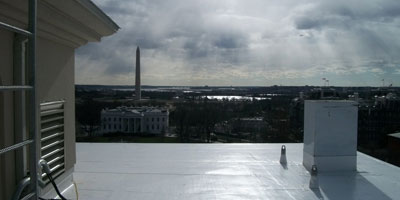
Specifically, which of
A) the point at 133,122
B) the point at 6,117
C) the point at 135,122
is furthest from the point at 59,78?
the point at 133,122

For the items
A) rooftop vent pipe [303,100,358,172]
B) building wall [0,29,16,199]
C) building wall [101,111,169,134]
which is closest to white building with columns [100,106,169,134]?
building wall [101,111,169,134]

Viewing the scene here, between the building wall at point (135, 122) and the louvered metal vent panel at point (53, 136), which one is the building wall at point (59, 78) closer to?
the louvered metal vent panel at point (53, 136)

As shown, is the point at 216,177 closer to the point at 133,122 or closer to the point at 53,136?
the point at 53,136

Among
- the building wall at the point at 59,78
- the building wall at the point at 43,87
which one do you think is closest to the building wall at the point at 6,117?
the building wall at the point at 43,87

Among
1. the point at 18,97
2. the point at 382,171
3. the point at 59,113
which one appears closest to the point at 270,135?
the point at 382,171

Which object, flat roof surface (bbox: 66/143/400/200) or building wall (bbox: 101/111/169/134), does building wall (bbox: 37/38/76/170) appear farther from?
building wall (bbox: 101/111/169/134)

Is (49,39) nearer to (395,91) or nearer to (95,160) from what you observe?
(95,160)
